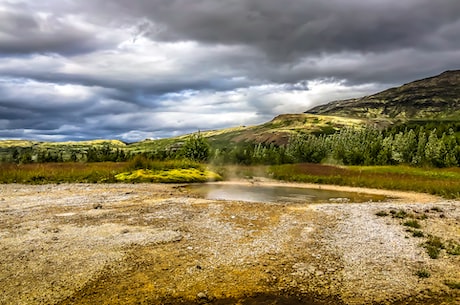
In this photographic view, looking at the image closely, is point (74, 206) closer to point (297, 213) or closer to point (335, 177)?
point (297, 213)

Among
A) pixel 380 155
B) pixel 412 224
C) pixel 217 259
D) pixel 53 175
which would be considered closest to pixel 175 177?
pixel 53 175

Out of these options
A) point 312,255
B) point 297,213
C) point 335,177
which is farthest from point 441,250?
point 335,177

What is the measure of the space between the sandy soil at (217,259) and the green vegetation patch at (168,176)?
18.6 m

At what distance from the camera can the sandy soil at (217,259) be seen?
8.12 meters

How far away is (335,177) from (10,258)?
3573 centimetres

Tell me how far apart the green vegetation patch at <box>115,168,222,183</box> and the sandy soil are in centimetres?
1861

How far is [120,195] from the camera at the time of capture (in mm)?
24094

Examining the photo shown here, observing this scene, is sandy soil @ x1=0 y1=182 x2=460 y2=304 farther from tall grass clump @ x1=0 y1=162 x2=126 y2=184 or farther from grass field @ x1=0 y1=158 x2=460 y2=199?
tall grass clump @ x1=0 y1=162 x2=126 y2=184

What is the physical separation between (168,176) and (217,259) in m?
28.0

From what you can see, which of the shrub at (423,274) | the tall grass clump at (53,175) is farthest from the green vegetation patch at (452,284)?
the tall grass clump at (53,175)

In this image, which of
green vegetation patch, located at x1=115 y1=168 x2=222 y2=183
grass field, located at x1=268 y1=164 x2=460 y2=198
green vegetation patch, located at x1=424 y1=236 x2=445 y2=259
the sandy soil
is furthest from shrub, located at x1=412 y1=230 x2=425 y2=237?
green vegetation patch, located at x1=115 y1=168 x2=222 y2=183

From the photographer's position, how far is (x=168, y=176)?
124 ft

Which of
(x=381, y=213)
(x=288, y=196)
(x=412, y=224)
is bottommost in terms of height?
(x=288, y=196)

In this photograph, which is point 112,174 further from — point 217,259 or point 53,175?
point 217,259
